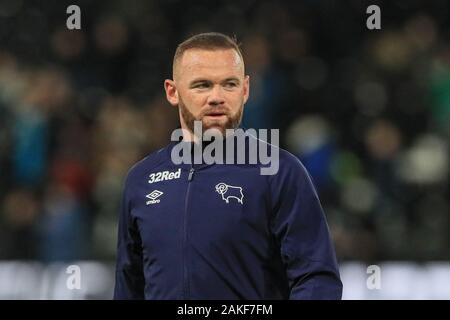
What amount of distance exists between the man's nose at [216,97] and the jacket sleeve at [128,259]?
19.7 inches

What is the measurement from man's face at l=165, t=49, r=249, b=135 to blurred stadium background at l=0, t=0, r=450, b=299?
12.6ft

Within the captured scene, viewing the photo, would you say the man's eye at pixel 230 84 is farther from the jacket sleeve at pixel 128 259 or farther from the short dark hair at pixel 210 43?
the jacket sleeve at pixel 128 259

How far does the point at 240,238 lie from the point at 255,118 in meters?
4.86

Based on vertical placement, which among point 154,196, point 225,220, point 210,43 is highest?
point 210,43

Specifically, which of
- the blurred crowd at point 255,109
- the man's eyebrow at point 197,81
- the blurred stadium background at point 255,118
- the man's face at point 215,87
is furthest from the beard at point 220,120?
the blurred crowd at point 255,109

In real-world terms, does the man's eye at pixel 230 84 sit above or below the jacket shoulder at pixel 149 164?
above

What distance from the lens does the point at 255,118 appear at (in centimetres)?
792

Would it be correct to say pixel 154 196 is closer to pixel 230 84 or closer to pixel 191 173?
pixel 191 173

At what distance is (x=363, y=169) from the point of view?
26.0 feet

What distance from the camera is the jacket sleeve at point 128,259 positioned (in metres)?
3.39

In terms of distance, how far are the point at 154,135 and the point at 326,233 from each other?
16.6 ft

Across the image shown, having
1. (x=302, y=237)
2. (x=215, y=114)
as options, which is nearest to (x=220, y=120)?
(x=215, y=114)
